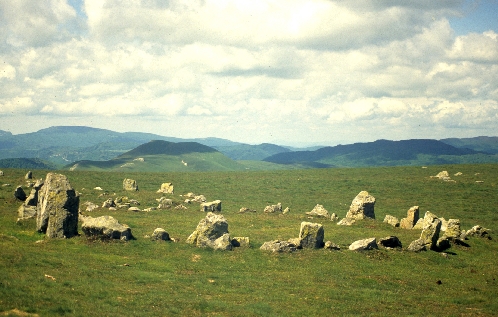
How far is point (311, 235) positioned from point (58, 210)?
29.2m

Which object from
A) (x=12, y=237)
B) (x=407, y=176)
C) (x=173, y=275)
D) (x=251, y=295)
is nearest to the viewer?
(x=251, y=295)

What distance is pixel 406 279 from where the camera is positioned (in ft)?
122

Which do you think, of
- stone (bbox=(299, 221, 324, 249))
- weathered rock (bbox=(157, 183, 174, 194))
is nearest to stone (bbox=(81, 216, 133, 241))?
stone (bbox=(299, 221, 324, 249))

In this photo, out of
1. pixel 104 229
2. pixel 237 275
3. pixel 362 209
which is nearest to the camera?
pixel 237 275

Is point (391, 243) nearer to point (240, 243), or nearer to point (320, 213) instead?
point (240, 243)

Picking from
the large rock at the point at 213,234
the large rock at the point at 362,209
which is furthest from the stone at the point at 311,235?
the large rock at the point at 362,209

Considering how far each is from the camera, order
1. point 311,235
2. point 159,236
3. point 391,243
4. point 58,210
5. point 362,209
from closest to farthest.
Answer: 1. point 58,210
2. point 311,235
3. point 159,236
4. point 391,243
5. point 362,209

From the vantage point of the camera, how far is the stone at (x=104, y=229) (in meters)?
44.1

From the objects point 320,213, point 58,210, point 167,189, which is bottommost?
point 320,213

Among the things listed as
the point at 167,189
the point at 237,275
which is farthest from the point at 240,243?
the point at 167,189

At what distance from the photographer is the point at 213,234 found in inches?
1799

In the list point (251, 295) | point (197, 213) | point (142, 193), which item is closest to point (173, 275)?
point (251, 295)

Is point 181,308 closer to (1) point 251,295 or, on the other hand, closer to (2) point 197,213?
(1) point 251,295

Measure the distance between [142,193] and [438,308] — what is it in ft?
256
